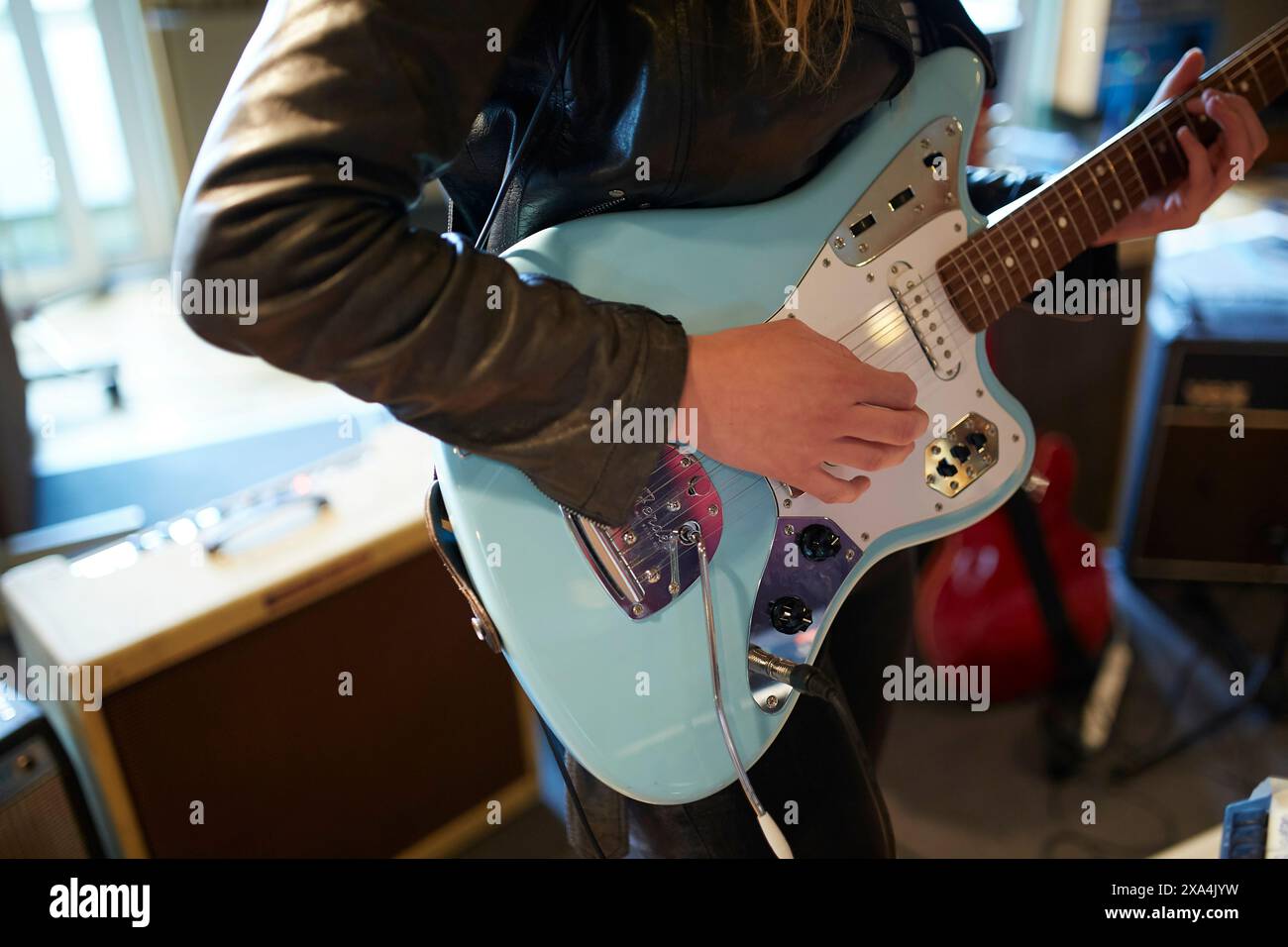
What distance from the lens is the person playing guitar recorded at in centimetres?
51

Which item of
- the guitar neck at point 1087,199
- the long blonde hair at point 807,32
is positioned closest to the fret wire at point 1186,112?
the guitar neck at point 1087,199

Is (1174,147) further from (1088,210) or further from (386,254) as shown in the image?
(386,254)

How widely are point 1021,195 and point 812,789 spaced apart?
0.62m

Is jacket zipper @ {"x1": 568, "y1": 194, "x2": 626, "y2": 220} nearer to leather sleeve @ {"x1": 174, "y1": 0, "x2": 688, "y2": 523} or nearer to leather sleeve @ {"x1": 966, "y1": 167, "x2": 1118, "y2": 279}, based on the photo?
leather sleeve @ {"x1": 174, "y1": 0, "x2": 688, "y2": 523}

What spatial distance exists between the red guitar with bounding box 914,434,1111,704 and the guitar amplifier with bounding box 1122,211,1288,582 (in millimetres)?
352

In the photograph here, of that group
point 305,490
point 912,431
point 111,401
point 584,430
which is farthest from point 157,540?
point 111,401

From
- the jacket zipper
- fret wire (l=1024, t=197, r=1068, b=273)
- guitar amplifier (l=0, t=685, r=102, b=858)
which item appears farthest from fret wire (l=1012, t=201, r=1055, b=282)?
guitar amplifier (l=0, t=685, r=102, b=858)

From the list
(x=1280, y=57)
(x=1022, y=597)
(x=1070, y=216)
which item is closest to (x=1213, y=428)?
(x=1022, y=597)

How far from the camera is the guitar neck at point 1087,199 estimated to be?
2.73 ft

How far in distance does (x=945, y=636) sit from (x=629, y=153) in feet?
4.13

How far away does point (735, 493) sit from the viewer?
2.44ft

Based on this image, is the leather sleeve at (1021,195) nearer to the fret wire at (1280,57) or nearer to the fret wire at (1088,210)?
the fret wire at (1088,210)

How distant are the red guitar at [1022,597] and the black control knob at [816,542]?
96 centimetres
